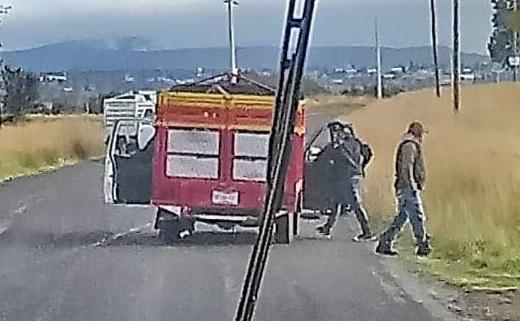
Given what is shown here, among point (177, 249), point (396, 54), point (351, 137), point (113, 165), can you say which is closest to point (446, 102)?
point (351, 137)

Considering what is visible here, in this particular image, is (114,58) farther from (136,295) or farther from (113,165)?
(113,165)

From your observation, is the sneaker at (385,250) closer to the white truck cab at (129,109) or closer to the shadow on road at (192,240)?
the shadow on road at (192,240)

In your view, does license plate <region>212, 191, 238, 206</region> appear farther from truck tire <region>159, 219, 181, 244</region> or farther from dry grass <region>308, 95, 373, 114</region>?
dry grass <region>308, 95, 373, 114</region>

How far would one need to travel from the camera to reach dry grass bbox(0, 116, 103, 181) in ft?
88.3

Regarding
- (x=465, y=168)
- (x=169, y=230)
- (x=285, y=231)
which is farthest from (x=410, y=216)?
(x=169, y=230)

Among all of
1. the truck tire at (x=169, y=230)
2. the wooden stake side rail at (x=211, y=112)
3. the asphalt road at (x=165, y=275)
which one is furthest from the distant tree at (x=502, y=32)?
the truck tire at (x=169, y=230)

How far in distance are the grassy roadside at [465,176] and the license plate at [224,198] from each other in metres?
1.91

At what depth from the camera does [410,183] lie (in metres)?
15.9

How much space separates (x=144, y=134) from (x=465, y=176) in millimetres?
4040

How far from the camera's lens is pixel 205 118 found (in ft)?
55.0

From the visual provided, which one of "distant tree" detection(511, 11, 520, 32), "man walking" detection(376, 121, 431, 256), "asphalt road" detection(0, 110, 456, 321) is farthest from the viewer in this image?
"man walking" detection(376, 121, 431, 256)

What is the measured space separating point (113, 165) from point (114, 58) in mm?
6639

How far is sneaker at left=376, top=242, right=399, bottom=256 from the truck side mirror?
11.0 feet

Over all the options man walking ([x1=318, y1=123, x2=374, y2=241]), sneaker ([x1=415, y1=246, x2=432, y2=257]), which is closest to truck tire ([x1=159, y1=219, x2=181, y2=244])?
man walking ([x1=318, y1=123, x2=374, y2=241])
